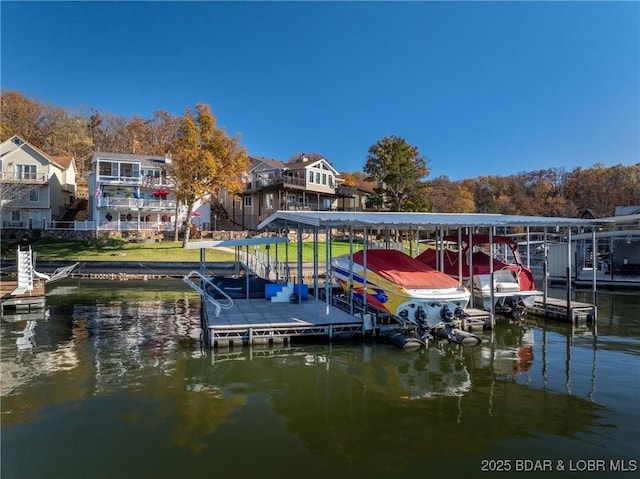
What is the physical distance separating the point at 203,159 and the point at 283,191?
11.5 meters

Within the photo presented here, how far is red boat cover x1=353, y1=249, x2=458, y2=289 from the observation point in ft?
38.8

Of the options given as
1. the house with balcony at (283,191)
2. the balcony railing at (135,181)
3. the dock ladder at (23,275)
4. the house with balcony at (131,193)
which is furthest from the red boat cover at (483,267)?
the balcony railing at (135,181)

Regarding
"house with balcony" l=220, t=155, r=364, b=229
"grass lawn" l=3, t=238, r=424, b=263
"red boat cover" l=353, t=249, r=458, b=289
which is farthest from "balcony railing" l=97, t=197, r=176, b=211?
"red boat cover" l=353, t=249, r=458, b=289

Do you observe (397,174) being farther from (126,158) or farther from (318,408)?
(318,408)

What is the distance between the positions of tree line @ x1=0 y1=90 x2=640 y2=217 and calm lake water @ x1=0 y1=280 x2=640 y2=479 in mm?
31182

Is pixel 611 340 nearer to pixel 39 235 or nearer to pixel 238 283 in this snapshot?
pixel 238 283

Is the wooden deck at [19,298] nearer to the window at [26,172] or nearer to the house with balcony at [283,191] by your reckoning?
the house with balcony at [283,191]

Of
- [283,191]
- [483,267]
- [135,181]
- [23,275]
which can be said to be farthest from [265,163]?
[483,267]

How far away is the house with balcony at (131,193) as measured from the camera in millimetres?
38875

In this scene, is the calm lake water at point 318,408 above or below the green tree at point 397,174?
below

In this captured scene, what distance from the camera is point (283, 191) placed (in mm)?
43969

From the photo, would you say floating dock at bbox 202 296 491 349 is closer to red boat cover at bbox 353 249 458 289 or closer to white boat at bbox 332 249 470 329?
white boat at bbox 332 249 470 329

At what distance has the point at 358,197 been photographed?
173 feet

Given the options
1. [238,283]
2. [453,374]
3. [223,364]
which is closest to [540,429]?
[453,374]
